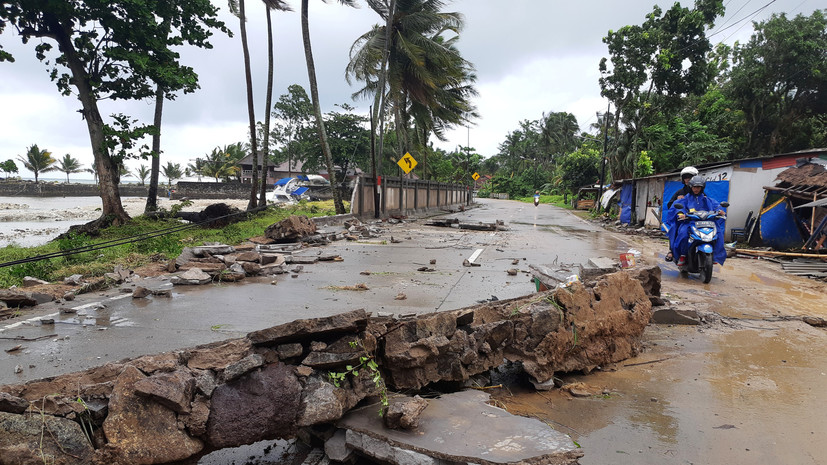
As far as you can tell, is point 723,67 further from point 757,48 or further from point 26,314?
point 26,314

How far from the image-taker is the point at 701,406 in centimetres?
312

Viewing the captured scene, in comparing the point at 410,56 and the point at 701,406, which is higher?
the point at 410,56

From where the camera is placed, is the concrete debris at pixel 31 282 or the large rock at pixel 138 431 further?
the concrete debris at pixel 31 282

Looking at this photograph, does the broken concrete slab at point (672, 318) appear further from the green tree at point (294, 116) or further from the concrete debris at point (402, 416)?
the green tree at point (294, 116)

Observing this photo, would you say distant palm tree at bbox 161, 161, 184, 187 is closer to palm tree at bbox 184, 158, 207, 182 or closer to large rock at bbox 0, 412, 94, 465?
palm tree at bbox 184, 158, 207, 182

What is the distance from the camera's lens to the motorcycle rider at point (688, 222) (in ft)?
23.9

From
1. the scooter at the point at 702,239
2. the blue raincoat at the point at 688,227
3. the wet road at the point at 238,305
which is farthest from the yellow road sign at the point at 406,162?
the scooter at the point at 702,239

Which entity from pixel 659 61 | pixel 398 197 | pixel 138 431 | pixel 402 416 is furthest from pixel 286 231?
pixel 659 61

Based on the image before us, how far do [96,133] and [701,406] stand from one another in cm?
1747

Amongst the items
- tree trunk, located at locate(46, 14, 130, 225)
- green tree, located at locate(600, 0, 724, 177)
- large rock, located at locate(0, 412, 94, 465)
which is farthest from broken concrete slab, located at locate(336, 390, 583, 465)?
green tree, located at locate(600, 0, 724, 177)

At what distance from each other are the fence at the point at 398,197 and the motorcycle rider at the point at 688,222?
40.0ft

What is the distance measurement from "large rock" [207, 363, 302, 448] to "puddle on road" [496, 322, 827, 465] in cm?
145

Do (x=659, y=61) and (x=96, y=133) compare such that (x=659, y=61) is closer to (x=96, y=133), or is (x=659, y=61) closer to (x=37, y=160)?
(x=96, y=133)

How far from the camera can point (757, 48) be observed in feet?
96.1
